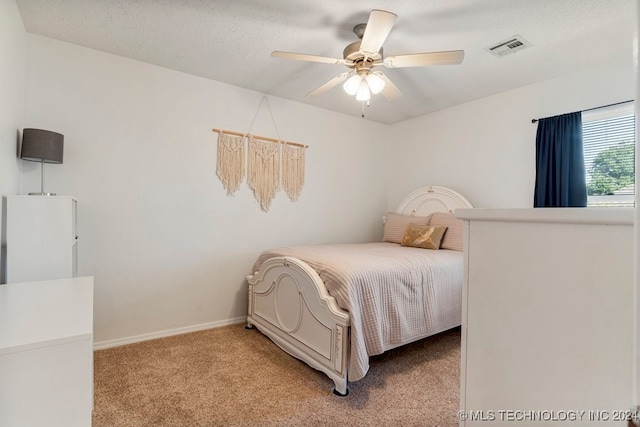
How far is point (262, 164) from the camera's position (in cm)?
328

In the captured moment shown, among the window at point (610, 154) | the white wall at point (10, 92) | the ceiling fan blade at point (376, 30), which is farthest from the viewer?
the window at point (610, 154)

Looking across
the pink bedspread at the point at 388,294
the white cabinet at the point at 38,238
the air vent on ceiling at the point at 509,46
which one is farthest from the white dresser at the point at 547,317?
the white cabinet at the point at 38,238

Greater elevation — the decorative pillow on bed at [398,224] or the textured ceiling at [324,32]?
the textured ceiling at [324,32]

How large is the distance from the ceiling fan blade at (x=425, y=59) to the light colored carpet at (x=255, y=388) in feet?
7.05

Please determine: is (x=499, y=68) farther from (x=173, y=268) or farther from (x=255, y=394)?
(x=173, y=268)

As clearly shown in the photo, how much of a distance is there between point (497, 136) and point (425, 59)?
1.85 meters

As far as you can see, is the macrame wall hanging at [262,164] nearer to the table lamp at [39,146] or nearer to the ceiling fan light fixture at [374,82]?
the table lamp at [39,146]

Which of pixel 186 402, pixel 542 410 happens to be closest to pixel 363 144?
pixel 186 402

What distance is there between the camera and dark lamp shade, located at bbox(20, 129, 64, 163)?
77.3 inches

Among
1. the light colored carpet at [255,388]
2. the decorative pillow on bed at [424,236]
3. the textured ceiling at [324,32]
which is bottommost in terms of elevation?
the light colored carpet at [255,388]

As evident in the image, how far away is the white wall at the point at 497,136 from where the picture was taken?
8.71ft

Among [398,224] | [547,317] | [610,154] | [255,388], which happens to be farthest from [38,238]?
[610,154]

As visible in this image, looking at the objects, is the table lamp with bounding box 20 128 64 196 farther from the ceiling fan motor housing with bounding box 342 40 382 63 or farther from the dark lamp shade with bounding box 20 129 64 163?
the ceiling fan motor housing with bounding box 342 40 382 63

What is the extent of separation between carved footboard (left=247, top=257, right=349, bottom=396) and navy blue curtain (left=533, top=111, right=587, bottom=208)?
2.35 meters
